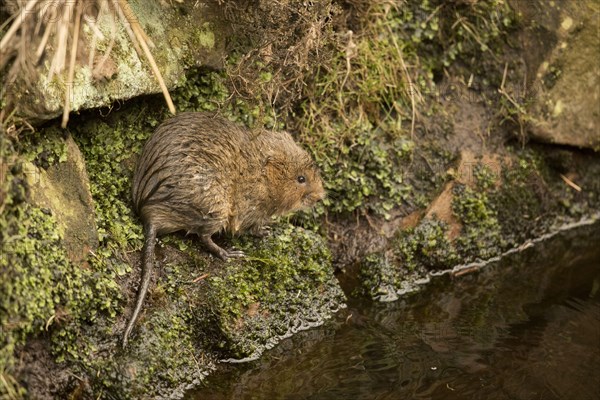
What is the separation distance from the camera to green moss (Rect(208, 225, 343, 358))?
5.73m

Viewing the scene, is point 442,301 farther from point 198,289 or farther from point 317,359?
point 198,289

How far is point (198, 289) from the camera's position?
5727 millimetres

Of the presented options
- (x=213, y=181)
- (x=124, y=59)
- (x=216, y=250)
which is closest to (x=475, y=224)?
(x=216, y=250)

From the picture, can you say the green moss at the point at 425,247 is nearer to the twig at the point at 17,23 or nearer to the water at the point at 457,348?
the water at the point at 457,348

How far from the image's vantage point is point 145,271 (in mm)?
5406

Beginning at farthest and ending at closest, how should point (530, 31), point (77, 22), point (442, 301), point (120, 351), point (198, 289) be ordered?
point (530, 31)
point (442, 301)
point (198, 289)
point (120, 351)
point (77, 22)

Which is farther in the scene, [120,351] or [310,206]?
[310,206]

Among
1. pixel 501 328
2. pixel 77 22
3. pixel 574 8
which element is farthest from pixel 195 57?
pixel 574 8

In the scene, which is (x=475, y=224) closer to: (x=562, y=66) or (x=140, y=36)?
Result: (x=562, y=66)

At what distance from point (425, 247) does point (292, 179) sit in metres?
1.39

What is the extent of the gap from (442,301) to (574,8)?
303 centimetres

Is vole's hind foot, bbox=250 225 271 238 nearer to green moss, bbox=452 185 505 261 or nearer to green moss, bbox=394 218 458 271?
green moss, bbox=394 218 458 271

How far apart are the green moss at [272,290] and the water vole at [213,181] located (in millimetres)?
157

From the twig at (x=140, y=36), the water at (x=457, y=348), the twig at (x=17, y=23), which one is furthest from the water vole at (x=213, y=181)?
the twig at (x=17, y=23)
